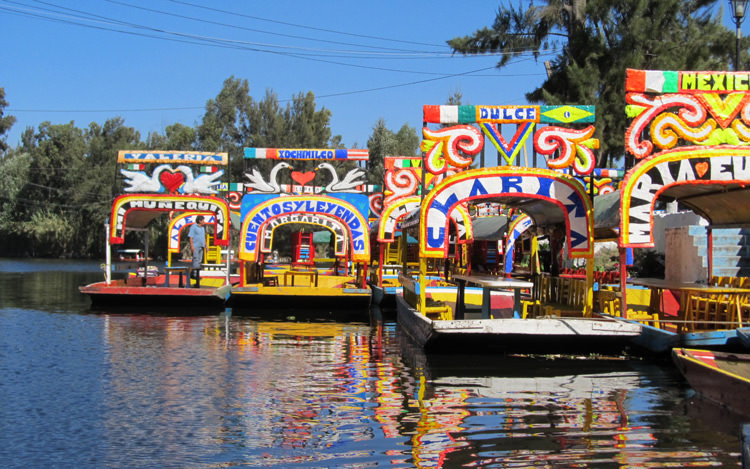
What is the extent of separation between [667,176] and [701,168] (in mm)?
575

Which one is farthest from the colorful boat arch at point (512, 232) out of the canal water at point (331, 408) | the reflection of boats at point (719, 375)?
the reflection of boats at point (719, 375)

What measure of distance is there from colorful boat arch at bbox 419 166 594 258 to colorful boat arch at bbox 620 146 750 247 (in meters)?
0.83

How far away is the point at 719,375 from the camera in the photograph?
9.75 meters

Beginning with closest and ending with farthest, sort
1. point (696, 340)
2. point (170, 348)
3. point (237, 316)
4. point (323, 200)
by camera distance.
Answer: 1. point (696, 340)
2. point (170, 348)
3. point (237, 316)
4. point (323, 200)

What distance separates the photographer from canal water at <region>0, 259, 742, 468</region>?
808 cm

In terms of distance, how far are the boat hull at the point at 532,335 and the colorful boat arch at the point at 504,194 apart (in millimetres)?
1635

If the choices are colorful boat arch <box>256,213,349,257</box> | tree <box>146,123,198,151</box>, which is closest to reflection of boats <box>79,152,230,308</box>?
colorful boat arch <box>256,213,349,257</box>

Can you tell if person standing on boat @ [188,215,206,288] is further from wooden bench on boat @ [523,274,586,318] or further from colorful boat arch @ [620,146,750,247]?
colorful boat arch @ [620,146,750,247]

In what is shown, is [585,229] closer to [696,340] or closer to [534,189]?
[534,189]

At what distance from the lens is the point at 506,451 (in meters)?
8.21

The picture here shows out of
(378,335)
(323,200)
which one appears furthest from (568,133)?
(323,200)

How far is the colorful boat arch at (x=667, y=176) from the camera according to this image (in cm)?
1372

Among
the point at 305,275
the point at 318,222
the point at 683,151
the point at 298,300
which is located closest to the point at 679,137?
the point at 683,151

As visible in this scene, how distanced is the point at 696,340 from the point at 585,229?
303 cm
